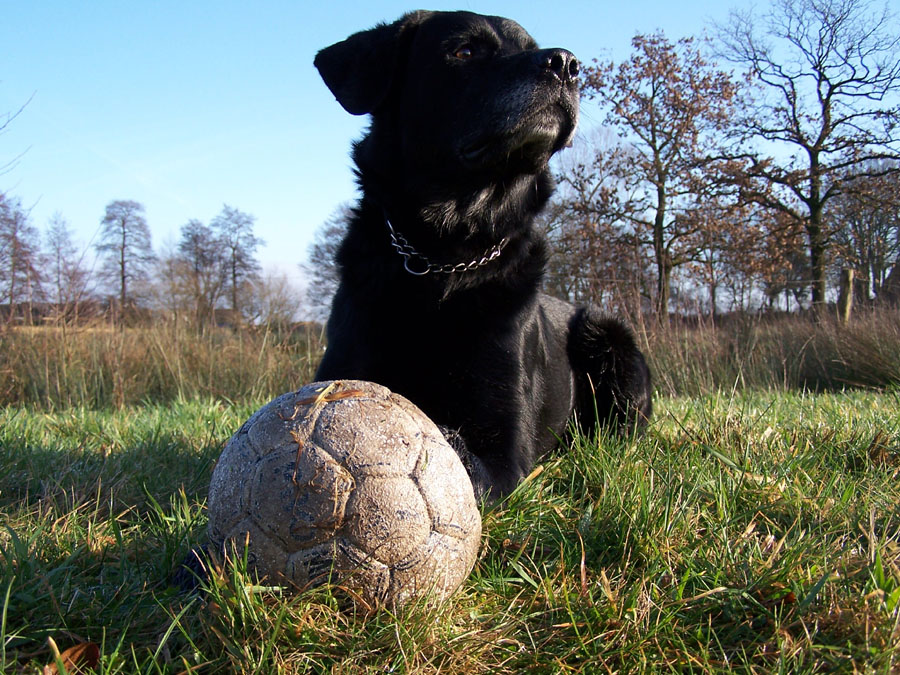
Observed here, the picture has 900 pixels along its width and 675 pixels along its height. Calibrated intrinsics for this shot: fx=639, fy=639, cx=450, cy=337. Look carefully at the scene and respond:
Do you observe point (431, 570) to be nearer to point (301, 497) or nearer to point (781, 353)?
point (301, 497)

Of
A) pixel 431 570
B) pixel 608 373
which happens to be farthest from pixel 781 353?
pixel 431 570

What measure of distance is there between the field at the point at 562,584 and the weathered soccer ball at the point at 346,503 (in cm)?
7

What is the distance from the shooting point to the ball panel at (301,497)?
145 centimetres

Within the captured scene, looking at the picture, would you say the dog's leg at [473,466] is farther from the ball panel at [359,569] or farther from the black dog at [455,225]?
the ball panel at [359,569]

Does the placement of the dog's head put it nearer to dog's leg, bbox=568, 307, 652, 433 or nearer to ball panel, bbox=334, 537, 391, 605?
dog's leg, bbox=568, 307, 652, 433

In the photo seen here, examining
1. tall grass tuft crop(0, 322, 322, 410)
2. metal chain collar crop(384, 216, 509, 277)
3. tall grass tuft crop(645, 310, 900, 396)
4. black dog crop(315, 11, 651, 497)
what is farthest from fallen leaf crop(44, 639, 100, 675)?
tall grass tuft crop(645, 310, 900, 396)

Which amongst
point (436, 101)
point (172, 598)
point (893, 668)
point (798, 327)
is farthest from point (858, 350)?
point (172, 598)

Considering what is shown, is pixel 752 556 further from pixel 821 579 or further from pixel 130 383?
pixel 130 383

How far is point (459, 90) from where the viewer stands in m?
2.80

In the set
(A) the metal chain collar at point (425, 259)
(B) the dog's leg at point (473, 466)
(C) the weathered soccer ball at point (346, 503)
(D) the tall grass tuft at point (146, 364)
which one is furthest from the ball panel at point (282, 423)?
(D) the tall grass tuft at point (146, 364)

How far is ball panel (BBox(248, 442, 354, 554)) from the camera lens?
145 cm

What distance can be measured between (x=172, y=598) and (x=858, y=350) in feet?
34.2

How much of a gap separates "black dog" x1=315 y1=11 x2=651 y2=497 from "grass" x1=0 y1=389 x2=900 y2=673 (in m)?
0.44

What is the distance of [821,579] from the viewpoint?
1.43m
